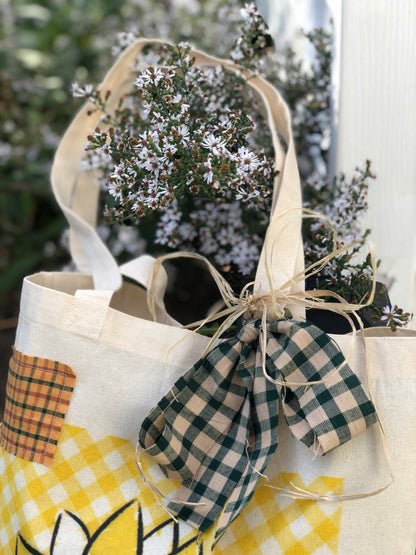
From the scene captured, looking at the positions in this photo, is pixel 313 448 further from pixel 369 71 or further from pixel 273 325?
pixel 369 71

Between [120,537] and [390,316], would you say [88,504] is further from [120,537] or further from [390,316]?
[390,316]

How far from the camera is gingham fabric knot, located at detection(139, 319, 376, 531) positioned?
71 centimetres

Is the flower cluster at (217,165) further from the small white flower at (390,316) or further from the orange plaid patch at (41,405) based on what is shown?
the orange plaid patch at (41,405)

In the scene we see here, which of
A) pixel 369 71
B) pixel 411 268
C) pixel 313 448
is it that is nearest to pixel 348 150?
pixel 369 71

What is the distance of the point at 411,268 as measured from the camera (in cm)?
117

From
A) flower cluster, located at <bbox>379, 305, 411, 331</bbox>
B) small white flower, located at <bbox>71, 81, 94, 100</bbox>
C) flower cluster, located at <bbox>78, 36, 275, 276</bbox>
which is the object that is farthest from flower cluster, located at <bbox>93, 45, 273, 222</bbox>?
flower cluster, located at <bbox>379, 305, 411, 331</bbox>

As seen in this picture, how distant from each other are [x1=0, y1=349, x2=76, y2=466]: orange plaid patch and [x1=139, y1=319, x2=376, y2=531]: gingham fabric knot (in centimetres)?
15

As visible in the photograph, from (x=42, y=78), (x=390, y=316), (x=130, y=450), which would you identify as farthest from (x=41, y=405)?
(x=42, y=78)

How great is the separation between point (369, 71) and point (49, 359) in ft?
2.70

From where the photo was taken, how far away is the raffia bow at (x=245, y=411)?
0.71m

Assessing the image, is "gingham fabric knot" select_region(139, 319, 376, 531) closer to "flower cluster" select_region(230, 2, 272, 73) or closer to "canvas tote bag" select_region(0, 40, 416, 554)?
"canvas tote bag" select_region(0, 40, 416, 554)

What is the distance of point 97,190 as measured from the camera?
1.13 m

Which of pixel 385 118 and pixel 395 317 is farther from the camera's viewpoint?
pixel 385 118

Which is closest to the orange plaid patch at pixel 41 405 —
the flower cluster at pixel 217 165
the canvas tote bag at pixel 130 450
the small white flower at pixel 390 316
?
the canvas tote bag at pixel 130 450
